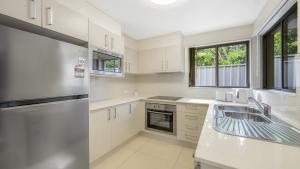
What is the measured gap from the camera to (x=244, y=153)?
0.68 metres

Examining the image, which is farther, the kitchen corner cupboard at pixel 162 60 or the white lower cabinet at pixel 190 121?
the kitchen corner cupboard at pixel 162 60

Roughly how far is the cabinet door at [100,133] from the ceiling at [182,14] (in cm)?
155

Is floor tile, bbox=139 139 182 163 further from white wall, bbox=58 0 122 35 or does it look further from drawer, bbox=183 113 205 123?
white wall, bbox=58 0 122 35

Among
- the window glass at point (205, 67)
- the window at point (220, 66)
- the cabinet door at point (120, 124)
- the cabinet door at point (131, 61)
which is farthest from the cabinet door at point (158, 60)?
the cabinet door at point (120, 124)

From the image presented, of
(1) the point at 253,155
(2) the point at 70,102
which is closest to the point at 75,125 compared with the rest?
(2) the point at 70,102

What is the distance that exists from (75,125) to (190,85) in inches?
96.0

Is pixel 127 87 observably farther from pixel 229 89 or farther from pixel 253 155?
pixel 253 155

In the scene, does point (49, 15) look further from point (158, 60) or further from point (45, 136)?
point (158, 60)

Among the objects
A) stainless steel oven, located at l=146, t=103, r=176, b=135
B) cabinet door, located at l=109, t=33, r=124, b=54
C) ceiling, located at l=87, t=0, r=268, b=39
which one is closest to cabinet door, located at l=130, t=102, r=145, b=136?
stainless steel oven, located at l=146, t=103, r=176, b=135

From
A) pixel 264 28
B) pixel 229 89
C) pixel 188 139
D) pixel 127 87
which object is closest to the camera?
pixel 264 28

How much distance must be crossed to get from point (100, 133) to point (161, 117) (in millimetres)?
1212

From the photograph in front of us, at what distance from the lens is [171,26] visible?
2.60 m

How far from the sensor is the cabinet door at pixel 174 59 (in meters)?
2.85

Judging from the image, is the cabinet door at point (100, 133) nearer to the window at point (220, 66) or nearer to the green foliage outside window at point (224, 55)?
the window at point (220, 66)
